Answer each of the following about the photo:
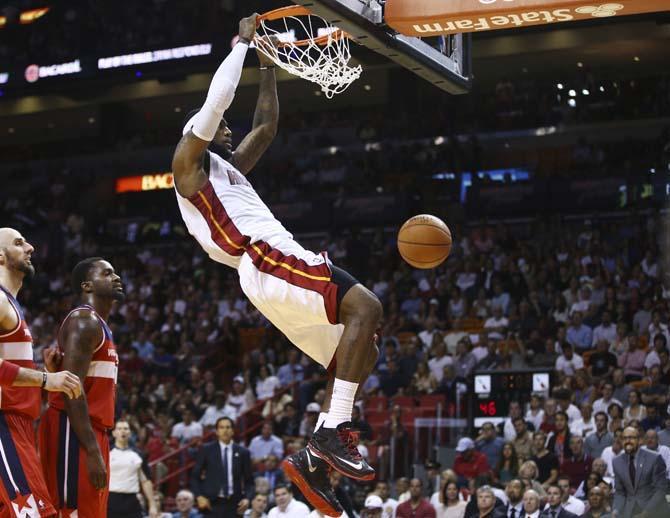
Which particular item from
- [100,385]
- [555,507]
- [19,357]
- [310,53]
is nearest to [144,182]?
[555,507]

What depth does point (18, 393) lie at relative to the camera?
578cm

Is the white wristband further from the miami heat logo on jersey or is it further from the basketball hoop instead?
the basketball hoop

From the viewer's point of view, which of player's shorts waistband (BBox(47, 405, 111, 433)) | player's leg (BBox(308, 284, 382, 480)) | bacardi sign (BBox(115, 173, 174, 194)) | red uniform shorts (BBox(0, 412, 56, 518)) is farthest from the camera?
bacardi sign (BBox(115, 173, 174, 194))

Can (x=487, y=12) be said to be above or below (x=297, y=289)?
above

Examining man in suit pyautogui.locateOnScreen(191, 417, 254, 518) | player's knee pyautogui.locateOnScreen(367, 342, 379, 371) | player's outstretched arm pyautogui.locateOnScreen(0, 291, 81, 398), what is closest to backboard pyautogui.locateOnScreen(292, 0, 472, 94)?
player's knee pyautogui.locateOnScreen(367, 342, 379, 371)

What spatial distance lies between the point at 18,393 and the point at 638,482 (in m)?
6.81

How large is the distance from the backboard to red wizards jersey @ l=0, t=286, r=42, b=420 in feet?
7.35

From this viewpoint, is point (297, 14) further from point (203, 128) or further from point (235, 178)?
point (203, 128)

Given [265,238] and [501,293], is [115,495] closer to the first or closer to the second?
[265,238]

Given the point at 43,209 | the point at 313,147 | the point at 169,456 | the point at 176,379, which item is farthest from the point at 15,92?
the point at 169,456

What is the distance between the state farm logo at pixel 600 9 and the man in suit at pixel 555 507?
5947mm

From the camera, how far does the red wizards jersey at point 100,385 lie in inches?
247

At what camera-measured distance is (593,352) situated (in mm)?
14492

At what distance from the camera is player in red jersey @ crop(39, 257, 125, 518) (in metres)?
6.08
